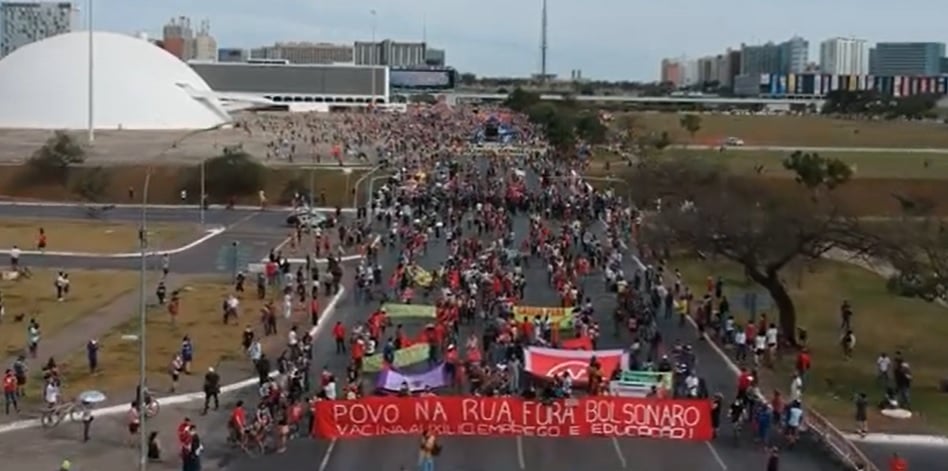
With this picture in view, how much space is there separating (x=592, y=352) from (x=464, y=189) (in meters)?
38.8

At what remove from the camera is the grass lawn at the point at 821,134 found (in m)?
120

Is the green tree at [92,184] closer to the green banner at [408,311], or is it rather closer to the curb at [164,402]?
the green banner at [408,311]

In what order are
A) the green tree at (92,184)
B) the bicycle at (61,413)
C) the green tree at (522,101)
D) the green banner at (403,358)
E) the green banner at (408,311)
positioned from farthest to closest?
the green tree at (522,101) < the green tree at (92,184) < the green banner at (408,311) < the green banner at (403,358) < the bicycle at (61,413)

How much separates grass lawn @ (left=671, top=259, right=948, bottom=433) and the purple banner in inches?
292

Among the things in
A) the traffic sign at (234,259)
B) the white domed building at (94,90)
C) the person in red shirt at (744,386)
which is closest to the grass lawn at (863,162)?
the traffic sign at (234,259)

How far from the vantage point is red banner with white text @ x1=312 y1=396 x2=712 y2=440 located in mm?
22891

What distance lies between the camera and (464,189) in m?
65.2

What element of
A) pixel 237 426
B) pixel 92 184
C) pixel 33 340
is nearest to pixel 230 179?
pixel 92 184

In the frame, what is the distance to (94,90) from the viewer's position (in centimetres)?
12412

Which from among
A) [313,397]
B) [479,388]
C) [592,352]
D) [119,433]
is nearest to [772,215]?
[592,352]

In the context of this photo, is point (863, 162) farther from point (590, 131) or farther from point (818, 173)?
point (818, 173)

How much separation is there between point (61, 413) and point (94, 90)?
105295 mm

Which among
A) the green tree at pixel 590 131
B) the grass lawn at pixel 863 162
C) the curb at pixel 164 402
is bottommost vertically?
the curb at pixel 164 402

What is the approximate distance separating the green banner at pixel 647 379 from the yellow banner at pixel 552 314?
683 cm
